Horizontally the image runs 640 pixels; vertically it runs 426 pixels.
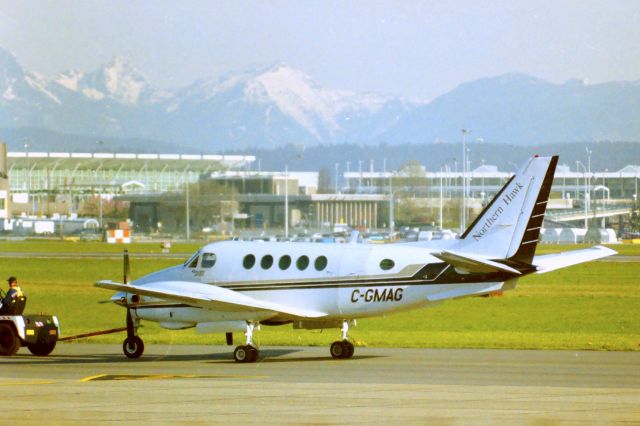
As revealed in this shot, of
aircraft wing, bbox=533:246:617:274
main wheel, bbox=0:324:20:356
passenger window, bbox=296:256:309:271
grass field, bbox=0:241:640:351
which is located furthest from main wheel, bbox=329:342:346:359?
main wheel, bbox=0:324:20:356

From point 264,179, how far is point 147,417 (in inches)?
6104

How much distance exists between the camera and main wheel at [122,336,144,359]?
3272cm

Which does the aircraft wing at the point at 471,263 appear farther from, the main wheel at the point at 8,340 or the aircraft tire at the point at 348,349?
the main wheel at the point at 8,340

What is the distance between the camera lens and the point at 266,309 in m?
31.0

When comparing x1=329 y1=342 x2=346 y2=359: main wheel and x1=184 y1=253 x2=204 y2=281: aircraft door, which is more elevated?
x1=184 y1=253 x2=204 y2=281: aircraft door

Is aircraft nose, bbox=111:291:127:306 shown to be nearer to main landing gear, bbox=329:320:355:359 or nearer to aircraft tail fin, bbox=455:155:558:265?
main landing gear, bbox=329:320:355:359

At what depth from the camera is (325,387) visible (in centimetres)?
2477

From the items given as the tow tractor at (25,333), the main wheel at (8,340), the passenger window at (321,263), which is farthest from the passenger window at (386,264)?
the main wheel at (8,340)

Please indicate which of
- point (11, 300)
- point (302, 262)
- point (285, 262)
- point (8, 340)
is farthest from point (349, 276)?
point (8, 340)

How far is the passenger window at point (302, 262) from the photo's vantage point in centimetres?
3203

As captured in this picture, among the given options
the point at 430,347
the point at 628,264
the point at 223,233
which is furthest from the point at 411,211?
the point at 430,347

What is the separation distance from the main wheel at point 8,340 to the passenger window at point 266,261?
700 cm

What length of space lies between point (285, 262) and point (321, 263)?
1.04 m

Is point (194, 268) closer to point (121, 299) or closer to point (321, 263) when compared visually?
point (121, 299)
